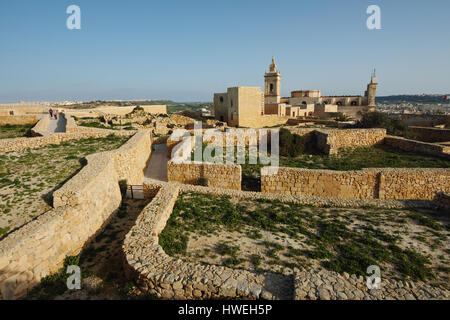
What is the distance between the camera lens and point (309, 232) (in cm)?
605

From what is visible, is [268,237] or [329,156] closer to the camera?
[268,237]

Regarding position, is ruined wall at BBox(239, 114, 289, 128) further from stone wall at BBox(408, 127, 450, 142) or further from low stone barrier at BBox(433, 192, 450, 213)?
low stone barrier at BBox(433, 192, 450, 213)

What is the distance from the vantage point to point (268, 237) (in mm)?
5824

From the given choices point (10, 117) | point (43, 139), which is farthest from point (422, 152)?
point (10, 117)

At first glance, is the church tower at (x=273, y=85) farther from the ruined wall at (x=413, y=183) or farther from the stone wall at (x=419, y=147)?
the ruined wall at (x=413, y=183)

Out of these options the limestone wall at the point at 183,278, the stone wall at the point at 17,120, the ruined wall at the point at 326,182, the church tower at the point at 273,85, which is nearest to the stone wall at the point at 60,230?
the limestone wall at the point at 183,278

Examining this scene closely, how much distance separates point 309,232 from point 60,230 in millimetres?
5831

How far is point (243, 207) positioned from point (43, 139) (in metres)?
11.0

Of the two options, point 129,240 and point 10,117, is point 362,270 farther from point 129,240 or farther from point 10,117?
point 10,117

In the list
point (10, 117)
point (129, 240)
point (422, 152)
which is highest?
point (10, 117)

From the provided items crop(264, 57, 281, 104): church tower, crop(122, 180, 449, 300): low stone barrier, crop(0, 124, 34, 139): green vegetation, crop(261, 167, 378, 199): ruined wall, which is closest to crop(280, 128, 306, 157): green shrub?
crop(261, 167, 378, 199): ruined wall

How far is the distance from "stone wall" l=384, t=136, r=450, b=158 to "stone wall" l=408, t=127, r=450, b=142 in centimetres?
451

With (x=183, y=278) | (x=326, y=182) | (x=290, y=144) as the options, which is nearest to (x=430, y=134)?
(x=290, y=144)

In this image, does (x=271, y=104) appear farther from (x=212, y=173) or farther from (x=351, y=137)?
(x=212, y=173)
